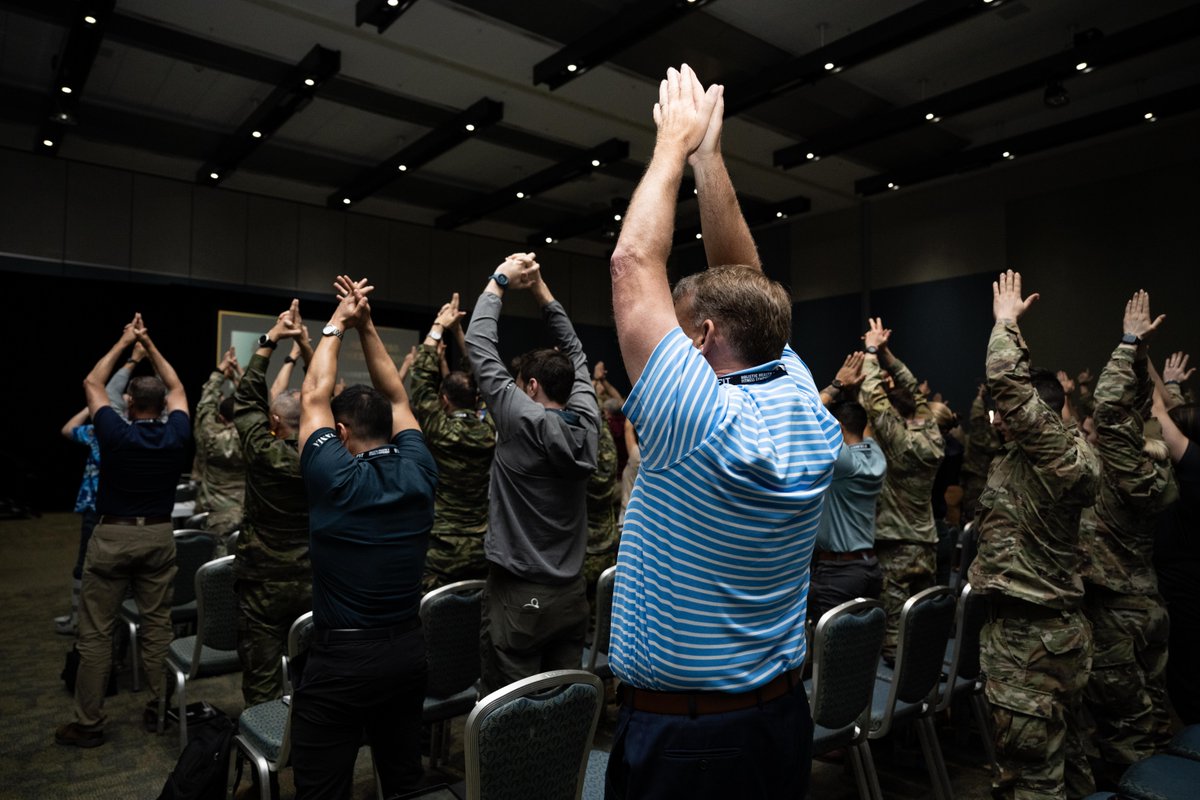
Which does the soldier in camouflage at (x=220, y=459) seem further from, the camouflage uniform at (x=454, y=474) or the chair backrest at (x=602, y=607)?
the chair backrest at (x=602, y=607)

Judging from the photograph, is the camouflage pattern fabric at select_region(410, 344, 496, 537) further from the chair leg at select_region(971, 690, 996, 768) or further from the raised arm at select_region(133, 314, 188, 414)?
the chair leg at select_region(971, 690, 996, 768)

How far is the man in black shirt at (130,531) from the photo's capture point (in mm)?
3488

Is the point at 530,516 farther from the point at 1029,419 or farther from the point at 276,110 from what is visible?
the point at 276,110

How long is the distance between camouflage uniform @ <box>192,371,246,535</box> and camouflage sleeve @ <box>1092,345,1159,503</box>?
14.6ft

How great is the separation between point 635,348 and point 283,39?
7755 millimetres

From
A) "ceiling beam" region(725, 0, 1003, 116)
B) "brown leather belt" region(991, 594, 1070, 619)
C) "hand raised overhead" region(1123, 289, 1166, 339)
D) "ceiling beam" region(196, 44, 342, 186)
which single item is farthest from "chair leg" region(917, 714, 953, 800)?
"ceiling beam" region(196, 44, 342, 186)

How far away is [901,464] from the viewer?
3.90 meters

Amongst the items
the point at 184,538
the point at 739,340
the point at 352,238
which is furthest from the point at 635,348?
the point at 352,238

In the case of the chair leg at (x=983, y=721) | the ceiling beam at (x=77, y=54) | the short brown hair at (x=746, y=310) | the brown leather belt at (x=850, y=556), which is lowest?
the chair leg at (x=983, y=721)

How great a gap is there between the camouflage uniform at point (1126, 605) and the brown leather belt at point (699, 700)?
2439 millimetres

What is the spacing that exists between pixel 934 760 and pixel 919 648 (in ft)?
1.50

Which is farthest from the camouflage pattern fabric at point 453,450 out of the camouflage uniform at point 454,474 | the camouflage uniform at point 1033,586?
the camouflage uniform at point 1033,586

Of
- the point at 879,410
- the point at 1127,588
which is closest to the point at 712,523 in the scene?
the point at 1127,588

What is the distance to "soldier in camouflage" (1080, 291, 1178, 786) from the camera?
292 cm
